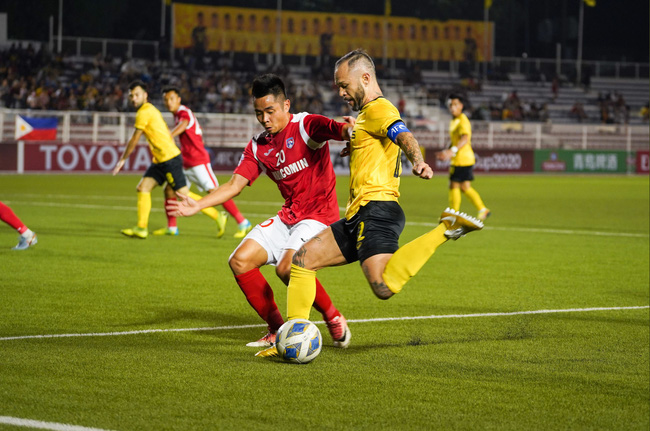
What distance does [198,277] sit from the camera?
10398 millimetres

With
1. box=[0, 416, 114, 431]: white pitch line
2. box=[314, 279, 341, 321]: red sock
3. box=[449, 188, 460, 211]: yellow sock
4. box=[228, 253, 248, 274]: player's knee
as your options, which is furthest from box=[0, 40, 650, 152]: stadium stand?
box=[0, 416, 114, 431]: white pitch line

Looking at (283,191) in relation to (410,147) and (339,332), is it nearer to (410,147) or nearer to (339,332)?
(339,332)

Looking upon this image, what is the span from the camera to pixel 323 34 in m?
47.9

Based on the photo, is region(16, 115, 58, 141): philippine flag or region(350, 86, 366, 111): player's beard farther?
region(16, 115, 58, 141): philippine flag

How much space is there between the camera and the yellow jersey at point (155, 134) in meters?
14.1

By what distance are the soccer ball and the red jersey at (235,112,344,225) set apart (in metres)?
0.94

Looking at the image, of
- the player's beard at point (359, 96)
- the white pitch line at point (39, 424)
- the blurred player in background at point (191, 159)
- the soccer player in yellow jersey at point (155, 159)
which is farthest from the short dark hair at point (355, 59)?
the blurred player in background at point (191, 159)

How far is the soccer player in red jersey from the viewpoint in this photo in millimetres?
6656

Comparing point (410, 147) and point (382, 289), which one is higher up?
point (410, 147)

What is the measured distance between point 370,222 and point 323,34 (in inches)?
1684

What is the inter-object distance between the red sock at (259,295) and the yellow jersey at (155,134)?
762cm

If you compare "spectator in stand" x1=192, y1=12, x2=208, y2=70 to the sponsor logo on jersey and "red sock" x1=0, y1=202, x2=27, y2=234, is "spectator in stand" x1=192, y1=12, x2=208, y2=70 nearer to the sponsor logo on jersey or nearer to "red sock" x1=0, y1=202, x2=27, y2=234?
"red sock" x1=0, y1=202, x2=27, y2=234

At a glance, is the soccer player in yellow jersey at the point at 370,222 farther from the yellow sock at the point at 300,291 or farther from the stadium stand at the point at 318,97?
the stadium stand at the point at 318,97

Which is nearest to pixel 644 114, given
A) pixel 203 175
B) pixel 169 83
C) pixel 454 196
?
pixel 169 83
